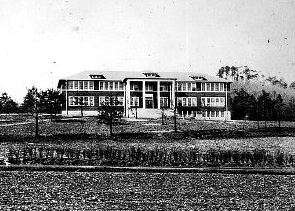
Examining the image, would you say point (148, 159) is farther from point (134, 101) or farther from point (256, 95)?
point (256, 95)

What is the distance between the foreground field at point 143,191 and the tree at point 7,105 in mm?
58803

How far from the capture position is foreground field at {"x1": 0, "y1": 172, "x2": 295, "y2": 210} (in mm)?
12008

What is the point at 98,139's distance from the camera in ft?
113

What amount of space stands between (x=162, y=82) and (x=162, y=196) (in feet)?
191

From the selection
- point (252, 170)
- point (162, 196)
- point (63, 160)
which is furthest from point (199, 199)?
point (63, 160)

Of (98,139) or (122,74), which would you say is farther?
(122,74)

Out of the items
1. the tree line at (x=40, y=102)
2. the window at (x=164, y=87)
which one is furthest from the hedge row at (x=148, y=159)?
the window at (x=164, y=87)

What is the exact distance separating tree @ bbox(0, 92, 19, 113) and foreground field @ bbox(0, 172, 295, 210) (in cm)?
5880

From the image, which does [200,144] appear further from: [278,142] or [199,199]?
[199,199]

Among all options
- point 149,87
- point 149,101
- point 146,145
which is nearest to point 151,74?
point 149,87

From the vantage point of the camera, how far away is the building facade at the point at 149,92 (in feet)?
223

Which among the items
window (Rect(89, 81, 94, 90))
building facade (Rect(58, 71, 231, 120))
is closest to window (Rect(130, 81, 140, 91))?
building facade (Rect(58, 71, 231, 120))

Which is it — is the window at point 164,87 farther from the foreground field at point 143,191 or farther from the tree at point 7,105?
the foreground field at point 143,191

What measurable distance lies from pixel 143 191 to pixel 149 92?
186 feet
